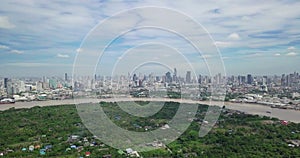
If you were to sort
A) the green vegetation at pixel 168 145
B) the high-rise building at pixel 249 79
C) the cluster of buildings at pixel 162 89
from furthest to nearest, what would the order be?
1. the high-rise building at pixel 249 79
2. the cluster of buildings at pixel 162 89
3. the green vegetation at pixel 168 145

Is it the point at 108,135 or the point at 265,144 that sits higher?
the point at 108,135

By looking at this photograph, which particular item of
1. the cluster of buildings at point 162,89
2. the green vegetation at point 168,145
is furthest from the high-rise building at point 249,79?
the green vegetation at point 168,145

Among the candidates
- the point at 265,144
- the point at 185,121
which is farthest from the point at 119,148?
the point at 265,144

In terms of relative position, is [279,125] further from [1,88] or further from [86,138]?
[1,88]

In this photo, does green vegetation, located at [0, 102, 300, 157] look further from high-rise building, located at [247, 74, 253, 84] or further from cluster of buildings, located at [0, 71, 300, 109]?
high-rise building, located at [247, 74, 253, 84]

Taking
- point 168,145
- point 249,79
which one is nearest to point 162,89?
point 168,145

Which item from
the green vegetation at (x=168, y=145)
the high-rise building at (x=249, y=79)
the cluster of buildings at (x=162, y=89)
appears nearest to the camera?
the green vegetation at (x=168, y=145)

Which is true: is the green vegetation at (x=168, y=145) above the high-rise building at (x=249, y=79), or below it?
below

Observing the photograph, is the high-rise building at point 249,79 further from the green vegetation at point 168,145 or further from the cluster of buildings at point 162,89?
the green vegetation at point 168,145
